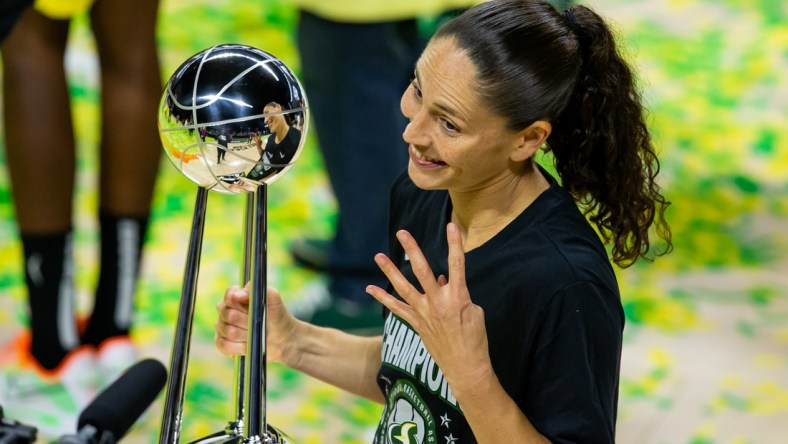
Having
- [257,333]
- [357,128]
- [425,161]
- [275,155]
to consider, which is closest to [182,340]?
[257,333]

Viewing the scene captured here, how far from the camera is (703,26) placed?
4.87 meters

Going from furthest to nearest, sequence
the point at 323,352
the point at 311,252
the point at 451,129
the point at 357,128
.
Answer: the point at 311,252
the point at 357,128
the point at 323,352
the point at 451,129

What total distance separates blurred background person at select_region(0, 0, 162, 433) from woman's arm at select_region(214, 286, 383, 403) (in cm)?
121

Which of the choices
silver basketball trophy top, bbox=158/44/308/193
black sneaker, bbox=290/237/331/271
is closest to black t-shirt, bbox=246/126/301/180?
silver basketball trophy top, bbox=158/44/308/193

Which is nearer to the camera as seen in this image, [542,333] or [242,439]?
[242,439]

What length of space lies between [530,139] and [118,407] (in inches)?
21.0

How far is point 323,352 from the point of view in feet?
4.49

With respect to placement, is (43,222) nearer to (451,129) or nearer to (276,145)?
(451,129)

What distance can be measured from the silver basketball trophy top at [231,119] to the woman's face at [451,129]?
0.28 meters

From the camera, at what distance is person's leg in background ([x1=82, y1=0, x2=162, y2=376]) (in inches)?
95.3

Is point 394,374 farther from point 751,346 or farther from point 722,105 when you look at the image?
point 722,105

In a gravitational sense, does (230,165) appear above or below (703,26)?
below

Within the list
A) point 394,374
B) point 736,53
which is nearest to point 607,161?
point 394,374

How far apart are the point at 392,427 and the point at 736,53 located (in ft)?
12.3
